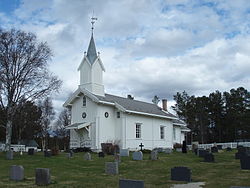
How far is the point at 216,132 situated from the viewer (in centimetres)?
6425

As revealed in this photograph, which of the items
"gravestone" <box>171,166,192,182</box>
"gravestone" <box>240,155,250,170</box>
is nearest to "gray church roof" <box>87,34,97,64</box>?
"gravestone" <box>240,155,250,170</box>

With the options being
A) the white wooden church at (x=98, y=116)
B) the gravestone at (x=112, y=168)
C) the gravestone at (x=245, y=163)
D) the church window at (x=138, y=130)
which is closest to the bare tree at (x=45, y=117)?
the white wooden church at (x=98, y=116)

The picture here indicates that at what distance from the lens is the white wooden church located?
3225 centimetres

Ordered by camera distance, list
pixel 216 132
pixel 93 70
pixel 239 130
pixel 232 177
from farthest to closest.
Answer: pixel 216 132, pixel 239 130, pixel 93 70, pixel 232 177

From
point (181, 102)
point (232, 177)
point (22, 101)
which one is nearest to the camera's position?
point (232, 177)

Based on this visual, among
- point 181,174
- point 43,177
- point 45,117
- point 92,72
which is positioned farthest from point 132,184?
point 45,117

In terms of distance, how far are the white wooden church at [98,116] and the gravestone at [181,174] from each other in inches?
769

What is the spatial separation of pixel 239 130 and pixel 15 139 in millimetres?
38629

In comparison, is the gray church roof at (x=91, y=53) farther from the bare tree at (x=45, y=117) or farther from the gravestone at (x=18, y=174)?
the gravestone at (x=18, y=174)

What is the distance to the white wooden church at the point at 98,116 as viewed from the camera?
32250 millimetres

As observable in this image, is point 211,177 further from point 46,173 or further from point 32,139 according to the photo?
point 32,139

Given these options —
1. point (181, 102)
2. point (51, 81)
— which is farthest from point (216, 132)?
point (51, 81)

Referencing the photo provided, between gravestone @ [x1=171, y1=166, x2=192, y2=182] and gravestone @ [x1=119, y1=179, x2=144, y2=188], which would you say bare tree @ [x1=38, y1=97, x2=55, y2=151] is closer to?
gravestone @ [x1=171, y1=166, x2=192, y2=182]

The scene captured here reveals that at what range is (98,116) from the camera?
105 feet
